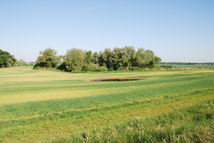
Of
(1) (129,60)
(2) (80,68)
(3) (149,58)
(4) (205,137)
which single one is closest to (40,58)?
(2) (80,68)

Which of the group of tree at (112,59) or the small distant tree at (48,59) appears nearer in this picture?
the group of tree at (112,59)

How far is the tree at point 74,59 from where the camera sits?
91500 millimetres

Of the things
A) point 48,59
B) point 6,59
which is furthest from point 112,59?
point 6,59

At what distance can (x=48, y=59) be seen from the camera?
10806 centimetres

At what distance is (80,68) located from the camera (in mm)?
92250

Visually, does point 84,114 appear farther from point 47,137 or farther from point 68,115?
point 47,137

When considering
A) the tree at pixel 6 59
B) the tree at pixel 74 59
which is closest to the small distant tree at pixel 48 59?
the tree at pixel 74 59

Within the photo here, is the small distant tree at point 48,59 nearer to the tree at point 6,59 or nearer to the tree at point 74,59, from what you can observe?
the tree at point 74,59

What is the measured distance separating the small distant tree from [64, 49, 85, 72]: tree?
18.2 meters

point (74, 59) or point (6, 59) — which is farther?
point (6, 59)

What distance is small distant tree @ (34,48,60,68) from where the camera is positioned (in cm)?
10559

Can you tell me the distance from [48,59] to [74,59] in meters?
26.8

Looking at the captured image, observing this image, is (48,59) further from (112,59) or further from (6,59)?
(112,59)

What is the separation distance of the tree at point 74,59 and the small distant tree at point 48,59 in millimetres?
18164
